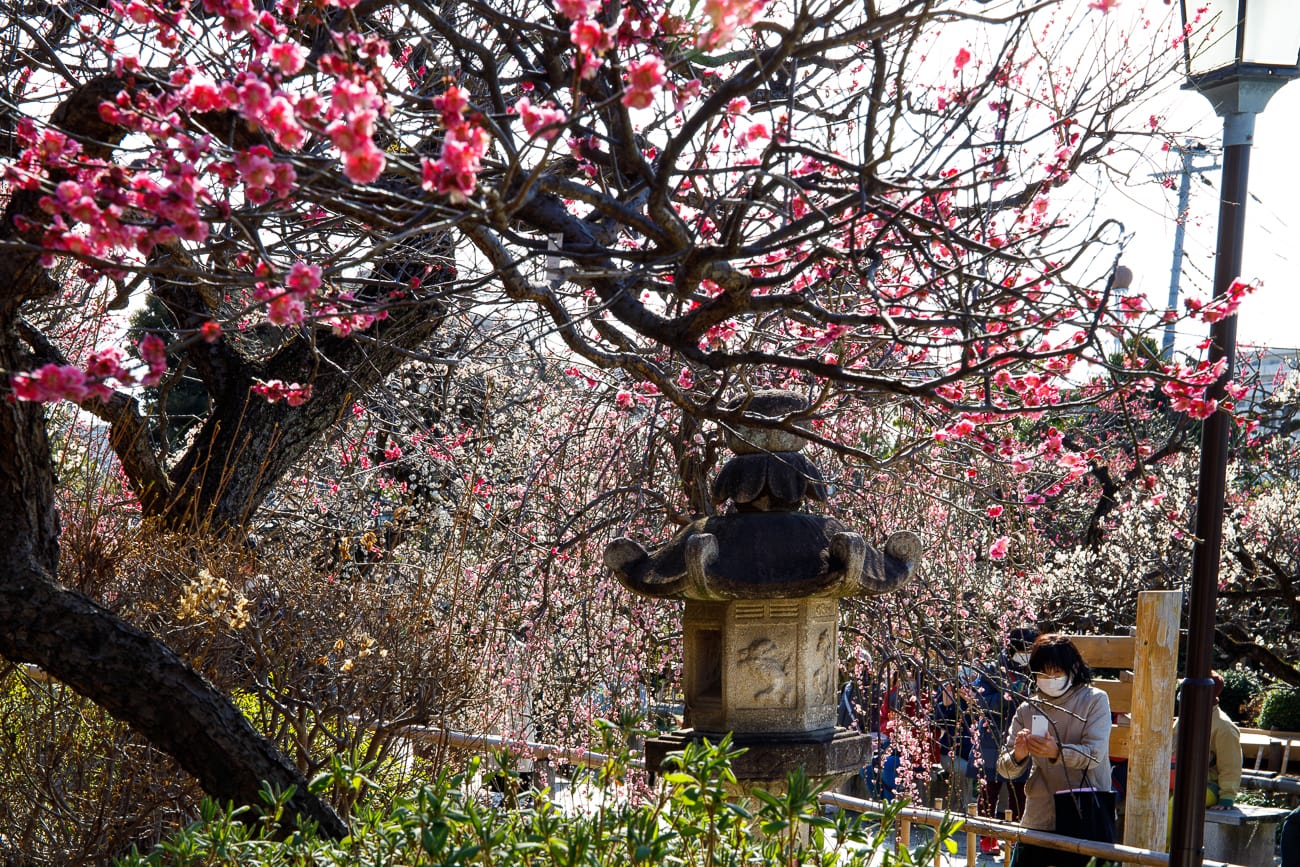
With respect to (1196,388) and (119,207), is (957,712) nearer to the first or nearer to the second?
(1196,388)

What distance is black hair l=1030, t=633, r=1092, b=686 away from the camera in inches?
192

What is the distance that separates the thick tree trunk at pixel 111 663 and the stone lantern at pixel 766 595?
48.6 inches

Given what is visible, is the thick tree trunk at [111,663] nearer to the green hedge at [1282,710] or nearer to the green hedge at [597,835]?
the green hedge at [597,835]

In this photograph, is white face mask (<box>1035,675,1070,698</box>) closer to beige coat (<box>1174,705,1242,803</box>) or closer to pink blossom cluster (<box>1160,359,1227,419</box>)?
pink blossom cluster (<box>1160,359,1227,419</box>)

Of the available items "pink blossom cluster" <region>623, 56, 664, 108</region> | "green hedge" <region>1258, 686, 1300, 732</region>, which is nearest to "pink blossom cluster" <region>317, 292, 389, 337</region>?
"pink blossom cluster" <region>623, 56, 664, 108</region>

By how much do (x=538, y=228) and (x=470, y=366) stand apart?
3801 mm

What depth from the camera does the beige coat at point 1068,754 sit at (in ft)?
15.9

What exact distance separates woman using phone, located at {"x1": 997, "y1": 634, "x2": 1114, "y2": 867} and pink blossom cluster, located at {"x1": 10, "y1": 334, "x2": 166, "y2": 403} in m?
3.70

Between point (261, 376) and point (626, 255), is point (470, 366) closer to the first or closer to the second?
point (261, 376)

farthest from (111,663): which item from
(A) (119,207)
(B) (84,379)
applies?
(A) (119,207)

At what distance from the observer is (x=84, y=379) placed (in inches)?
80.7

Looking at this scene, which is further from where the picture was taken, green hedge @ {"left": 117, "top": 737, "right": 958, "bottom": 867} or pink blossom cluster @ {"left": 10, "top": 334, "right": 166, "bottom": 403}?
green hedge @ {"left": 117, "top": 737, "right": 958, "bottom": 867}

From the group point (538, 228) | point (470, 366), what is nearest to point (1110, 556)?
point (470, 366)

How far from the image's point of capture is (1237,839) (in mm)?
7043
